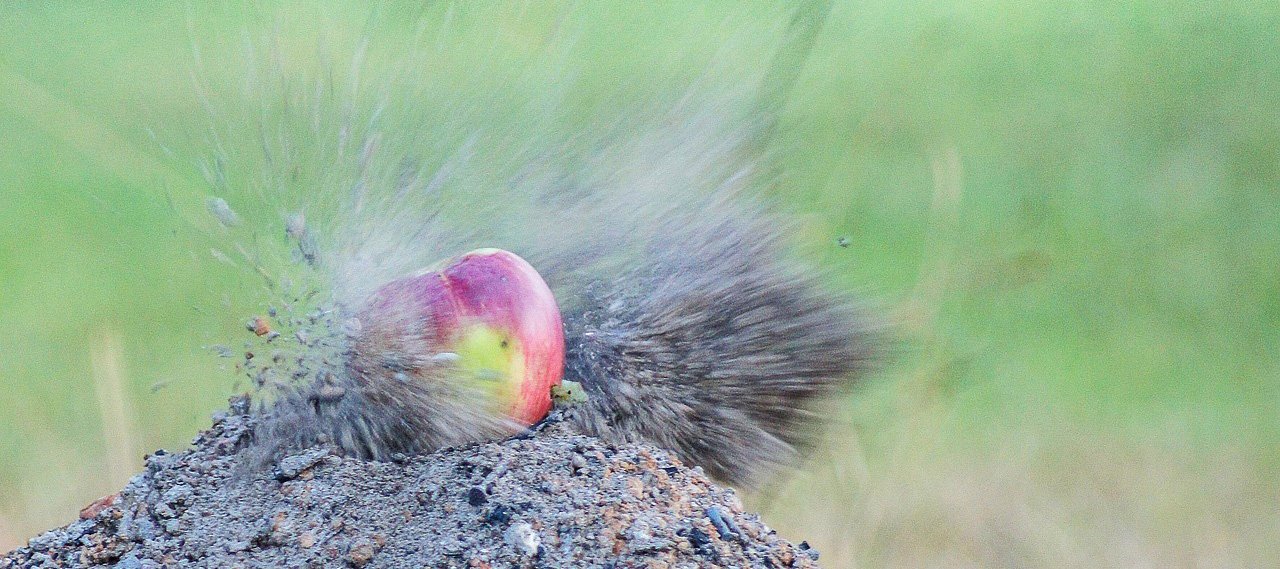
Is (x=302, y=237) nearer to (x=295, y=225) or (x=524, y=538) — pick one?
(x=295, y=225)

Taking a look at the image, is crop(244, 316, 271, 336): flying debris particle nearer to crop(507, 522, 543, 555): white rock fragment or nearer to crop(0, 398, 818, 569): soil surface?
crop(0, 398, 818, 569): soil surface

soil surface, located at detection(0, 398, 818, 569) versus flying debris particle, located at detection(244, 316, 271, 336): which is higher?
flying debris particle, located at detection(244, 316, 271, 336)

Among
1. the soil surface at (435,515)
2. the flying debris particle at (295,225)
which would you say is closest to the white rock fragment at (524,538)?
the soil surface at (435,515)

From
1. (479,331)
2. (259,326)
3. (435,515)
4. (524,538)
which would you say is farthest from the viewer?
(259,326)

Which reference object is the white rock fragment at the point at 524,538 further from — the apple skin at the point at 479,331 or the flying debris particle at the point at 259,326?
the flying debris particle at the point at 259,326

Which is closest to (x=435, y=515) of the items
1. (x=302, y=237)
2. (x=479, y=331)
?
(x=479, y=331)

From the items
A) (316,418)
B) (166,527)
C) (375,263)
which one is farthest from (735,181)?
(166,527)

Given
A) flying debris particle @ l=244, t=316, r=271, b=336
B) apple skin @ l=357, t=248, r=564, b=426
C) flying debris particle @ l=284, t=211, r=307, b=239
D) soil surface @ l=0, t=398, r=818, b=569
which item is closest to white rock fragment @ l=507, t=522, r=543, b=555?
soil surface @ l=0, t=398, r=818, b=569
